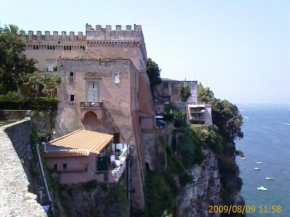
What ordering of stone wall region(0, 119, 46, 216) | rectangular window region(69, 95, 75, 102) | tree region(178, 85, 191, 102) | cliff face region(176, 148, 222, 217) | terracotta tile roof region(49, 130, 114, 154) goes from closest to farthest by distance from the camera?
1. stone wall region(0, 119, 46, 216)
2. terracotta tile roof region(49, 130, 114, 154)
3. rectangular window region(69, 95, 75, 102)
4. cliff face region(176, 148, 222, 217)
5. tree region(178, 85, 191, 102)

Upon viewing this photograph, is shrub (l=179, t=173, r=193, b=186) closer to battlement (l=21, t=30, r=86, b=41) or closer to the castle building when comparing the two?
the castle building

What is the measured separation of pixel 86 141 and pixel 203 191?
1899 centimetres

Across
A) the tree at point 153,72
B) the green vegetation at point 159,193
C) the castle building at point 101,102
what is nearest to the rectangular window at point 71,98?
the castle building at point 101,102

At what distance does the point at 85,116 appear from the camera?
82.6ft

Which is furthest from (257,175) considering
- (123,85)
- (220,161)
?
(123,85)

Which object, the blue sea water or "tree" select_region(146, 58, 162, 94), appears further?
"tree" select_region(146, 58, 162, 94)

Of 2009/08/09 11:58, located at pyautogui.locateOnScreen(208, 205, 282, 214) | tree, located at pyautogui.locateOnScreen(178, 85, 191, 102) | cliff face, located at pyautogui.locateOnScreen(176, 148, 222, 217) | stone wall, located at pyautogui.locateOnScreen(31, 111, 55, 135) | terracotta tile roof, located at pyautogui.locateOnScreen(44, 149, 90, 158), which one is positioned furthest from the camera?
tree, located at pyautogui.locateOnScreen(178, 85, 191, 102)

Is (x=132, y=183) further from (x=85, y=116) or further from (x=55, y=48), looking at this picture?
(x=55, y=48)

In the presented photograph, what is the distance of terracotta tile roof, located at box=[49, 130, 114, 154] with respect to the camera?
19031mm

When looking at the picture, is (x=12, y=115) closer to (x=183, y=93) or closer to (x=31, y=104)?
(x=31, y=104)

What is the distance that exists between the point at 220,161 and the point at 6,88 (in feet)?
83.9

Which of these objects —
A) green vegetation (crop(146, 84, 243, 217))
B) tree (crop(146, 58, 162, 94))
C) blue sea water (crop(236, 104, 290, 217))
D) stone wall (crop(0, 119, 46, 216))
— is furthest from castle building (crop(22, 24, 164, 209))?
blue sea water (crop(236, 104, 290, 217))

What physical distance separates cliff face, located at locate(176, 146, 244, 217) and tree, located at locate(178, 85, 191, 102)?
17820 millimetres

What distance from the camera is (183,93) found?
57.0m
